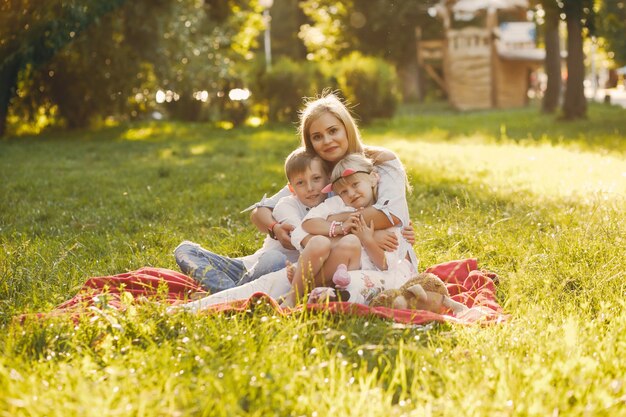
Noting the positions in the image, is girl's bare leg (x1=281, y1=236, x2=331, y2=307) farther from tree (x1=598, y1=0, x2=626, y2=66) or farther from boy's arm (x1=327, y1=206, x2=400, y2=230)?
tree (x1=598, y1=0, x2=626, y2=66)

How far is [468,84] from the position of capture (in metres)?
29.8

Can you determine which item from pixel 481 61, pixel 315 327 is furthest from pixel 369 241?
pixel 481 61

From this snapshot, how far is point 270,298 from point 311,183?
3.85 feet

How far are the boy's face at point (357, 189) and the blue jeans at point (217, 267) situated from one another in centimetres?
63

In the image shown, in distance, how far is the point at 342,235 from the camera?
445cm

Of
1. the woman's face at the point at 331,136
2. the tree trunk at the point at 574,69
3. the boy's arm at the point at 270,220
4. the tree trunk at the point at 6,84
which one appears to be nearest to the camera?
the woman's face at the point at 331,136

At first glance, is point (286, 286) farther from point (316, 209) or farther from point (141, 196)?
point (141, 196)

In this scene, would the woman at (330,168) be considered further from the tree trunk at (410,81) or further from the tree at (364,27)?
the tree trunk at (410,81)

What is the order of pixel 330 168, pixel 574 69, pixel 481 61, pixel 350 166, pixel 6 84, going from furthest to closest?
pixel 481 61
pixel 574 69
pixel 6 84
pixel 330 168
pixel 350 166

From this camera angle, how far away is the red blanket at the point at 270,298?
3.85 metres

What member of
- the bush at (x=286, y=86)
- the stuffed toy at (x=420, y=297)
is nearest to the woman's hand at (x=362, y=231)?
the stuffed toy at (x=420, y=297)

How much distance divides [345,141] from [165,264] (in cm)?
168

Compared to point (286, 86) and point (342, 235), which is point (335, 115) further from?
point (286, 86)

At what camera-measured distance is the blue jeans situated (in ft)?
15.6
